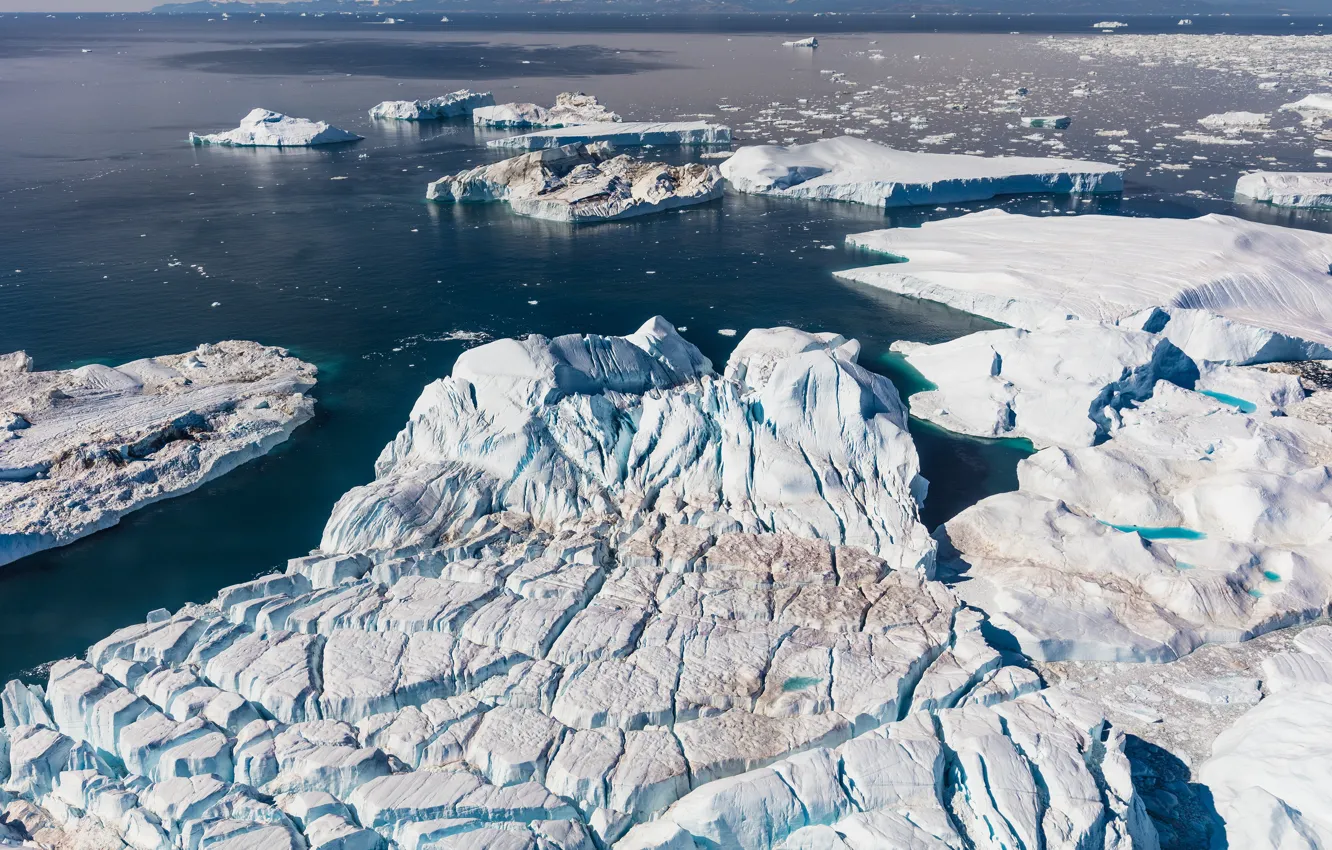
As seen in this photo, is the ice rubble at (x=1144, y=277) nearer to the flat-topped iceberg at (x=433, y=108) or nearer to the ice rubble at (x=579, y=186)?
the ice rubble at (x=579, y=186)

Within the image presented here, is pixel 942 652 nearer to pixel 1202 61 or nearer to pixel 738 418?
pixel 738 418

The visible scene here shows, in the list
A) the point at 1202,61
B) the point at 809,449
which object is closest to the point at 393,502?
the point at 809,449

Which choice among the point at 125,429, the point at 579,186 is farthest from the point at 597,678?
the point at 579,186

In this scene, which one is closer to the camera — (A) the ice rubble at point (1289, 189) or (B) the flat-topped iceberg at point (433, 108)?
(A) the ice rubble at point (1289, 189)

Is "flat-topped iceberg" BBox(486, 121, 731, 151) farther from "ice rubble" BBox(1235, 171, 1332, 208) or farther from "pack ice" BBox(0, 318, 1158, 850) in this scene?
"pack ice" BBox(0, 318, 1158, 850)

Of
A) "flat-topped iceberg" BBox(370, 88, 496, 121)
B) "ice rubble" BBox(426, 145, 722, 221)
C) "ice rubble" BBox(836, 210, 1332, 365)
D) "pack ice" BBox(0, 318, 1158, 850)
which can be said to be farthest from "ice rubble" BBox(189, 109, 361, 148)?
Result: "pack ice" BBox(0, 318, 1158, 850)

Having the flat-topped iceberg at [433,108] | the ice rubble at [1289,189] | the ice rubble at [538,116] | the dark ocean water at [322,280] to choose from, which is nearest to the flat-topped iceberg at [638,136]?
the dark ocean water at [322,280]

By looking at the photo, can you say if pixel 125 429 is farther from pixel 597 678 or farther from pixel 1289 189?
pixel 1289 189
